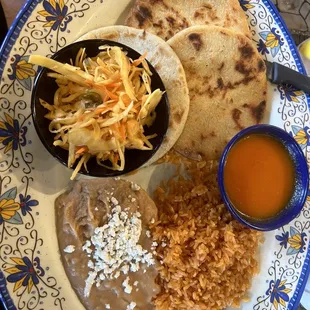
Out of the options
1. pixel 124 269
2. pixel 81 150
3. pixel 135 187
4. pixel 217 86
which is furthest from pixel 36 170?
pixel 217 86

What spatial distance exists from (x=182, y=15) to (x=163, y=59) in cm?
26

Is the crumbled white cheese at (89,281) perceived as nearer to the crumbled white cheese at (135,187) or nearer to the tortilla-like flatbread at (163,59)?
the crumbled white cheese at (135,187)

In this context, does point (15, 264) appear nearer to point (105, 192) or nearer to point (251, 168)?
point (105, 192)

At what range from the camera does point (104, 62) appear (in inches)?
75.6

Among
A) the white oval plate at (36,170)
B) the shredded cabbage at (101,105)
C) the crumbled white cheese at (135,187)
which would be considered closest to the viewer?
the shredded cabbage at (101,105)

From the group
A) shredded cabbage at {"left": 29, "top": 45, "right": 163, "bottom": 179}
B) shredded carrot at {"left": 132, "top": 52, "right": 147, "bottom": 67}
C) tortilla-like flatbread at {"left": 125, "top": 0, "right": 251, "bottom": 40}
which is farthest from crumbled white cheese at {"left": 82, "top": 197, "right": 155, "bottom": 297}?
tortilla-like flatbread at {"left": 125, "top": 0, "right": 251, "bottom": 40}

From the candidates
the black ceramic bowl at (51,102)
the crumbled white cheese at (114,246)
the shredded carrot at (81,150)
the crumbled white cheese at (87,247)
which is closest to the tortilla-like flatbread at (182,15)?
the black ceramic bowl at (51,102)

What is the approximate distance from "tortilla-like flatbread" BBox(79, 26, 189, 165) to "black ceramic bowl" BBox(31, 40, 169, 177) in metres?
0.10

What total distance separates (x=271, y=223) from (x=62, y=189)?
0.98 metres

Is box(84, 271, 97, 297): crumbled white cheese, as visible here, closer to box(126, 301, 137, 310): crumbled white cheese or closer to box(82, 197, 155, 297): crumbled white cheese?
box(82, 197, 155, 297): crumbled white cheese

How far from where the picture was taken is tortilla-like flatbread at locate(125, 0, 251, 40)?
2.12 meters

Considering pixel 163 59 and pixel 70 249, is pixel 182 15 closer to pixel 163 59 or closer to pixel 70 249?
pixel 163 59

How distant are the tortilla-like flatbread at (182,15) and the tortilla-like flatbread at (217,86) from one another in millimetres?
78

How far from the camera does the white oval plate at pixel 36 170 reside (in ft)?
6.44
